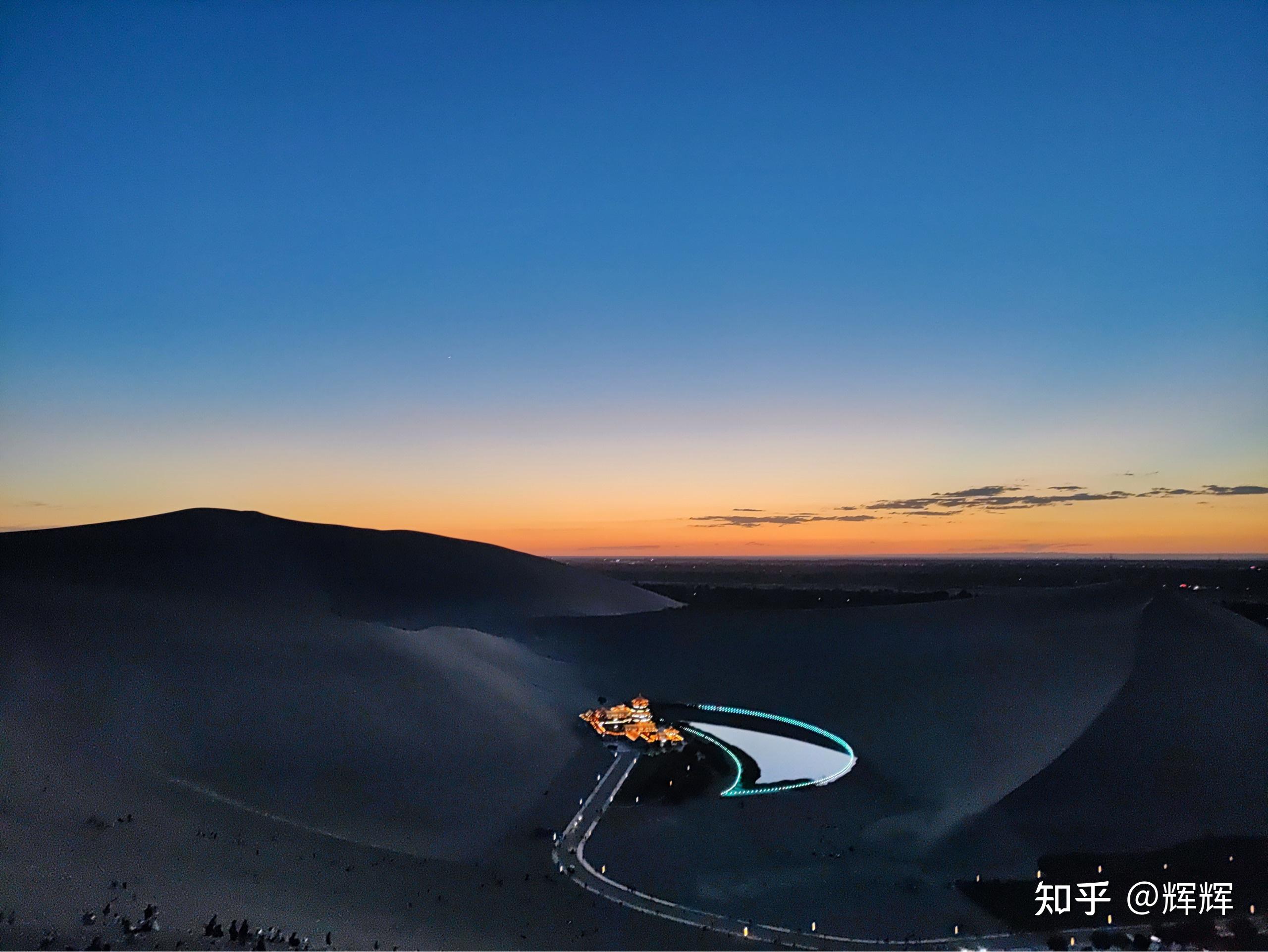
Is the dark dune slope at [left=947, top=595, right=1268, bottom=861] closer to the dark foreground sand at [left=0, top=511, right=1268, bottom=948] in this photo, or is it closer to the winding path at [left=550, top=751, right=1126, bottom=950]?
the dark foreground sand at [left=0, top=511, right=1268, bottom=948]

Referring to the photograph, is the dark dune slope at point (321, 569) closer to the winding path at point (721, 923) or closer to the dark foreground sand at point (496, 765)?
the dark foreground sand at point (496, 765)

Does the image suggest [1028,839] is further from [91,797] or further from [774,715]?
[91,797]

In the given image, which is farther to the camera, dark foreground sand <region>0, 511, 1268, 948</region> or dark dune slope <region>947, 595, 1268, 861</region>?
dark dune slope <region>947, 595, 1268, 861</region>

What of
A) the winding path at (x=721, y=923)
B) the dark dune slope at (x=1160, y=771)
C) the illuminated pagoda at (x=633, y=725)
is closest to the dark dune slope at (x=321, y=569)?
the illuminated pagoda at (x=633, y=725)

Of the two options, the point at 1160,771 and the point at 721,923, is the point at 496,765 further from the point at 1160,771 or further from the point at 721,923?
the point at 1160,771

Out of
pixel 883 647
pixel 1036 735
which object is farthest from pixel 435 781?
pixel 883 647

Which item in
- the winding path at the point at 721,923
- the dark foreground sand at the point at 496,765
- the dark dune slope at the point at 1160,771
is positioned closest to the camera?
the winding path at the point at 721,923

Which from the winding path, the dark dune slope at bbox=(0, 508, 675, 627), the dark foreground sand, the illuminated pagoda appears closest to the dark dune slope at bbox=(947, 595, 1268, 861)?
the dark foreground sand
